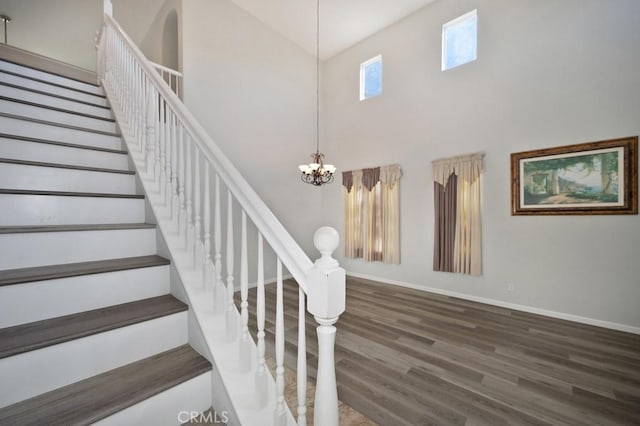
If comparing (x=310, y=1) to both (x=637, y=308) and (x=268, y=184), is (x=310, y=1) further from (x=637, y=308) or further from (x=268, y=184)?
(x=637, y=308)

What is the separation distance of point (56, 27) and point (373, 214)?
725 centimetres

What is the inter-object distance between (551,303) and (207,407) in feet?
13.4

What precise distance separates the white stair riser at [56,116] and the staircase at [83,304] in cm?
34

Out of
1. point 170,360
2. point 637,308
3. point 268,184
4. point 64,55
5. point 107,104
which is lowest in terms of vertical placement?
point 637,308

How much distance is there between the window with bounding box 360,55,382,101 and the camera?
516 centimetres

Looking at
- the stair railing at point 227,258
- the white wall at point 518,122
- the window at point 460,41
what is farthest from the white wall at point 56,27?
the window at point 460,41

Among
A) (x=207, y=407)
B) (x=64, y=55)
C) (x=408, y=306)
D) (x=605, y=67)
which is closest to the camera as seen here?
(x=207, y=407)

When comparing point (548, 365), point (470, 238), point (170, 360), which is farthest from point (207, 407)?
point (470, 238)

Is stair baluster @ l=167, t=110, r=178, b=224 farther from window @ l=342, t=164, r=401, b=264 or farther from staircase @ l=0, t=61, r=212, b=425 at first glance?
window @ l=342, t=164, r=401, b=264

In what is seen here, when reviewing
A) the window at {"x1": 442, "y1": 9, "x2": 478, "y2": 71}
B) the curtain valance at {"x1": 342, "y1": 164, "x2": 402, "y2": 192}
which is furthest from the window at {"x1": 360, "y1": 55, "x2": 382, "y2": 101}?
the curtain valance at {"x1": 342, "y1": 164, "x2": 402, "y2": 192}

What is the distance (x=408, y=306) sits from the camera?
3637 millimetres

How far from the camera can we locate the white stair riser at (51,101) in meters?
2.30

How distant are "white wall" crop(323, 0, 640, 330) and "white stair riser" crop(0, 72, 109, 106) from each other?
4170mm

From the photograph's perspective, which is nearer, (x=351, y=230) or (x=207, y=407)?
(x=207, y=407)
